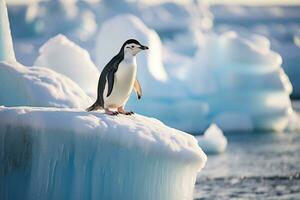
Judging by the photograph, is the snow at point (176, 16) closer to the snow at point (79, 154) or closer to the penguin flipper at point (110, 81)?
the penguin flipper at point (110, 81)

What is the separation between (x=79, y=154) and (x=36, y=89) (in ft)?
2.43

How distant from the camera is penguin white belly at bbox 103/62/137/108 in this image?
498 centimetres

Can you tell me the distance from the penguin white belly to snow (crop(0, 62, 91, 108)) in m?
0.48

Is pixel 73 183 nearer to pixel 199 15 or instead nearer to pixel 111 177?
pixel 111 177

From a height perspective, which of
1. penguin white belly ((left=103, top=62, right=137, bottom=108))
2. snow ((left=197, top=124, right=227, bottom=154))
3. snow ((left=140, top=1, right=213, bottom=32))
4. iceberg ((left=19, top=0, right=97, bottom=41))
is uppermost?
penguin white belly ((left=103, top=62, right=137, bottom=108))

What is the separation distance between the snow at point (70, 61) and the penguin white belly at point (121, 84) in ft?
9.90

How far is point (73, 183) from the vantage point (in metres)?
4.82

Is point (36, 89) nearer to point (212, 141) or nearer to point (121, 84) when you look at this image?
point (121, 84)

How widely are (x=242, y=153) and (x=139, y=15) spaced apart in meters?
3.28

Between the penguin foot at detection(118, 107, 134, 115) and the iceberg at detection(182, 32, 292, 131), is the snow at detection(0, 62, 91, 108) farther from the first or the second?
the iceberg at detection(182, 32, 292, 131)

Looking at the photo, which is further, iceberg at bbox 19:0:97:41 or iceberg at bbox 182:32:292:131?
iceberg at bbox 182:32:292:131

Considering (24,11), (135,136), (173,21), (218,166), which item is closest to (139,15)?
(173,21)

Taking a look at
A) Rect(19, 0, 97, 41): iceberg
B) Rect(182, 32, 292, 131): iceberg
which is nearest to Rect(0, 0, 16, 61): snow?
Rect(19, 0, 97, 41): iceberg

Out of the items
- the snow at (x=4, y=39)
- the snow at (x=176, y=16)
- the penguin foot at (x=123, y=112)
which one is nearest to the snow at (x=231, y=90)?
the snow at (x=176, y=16)
